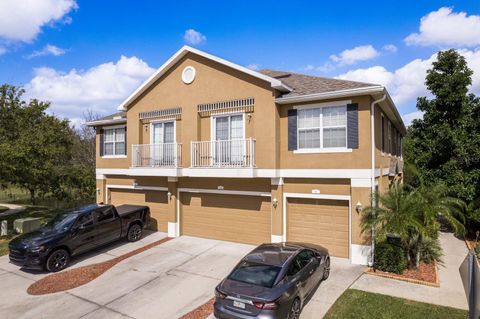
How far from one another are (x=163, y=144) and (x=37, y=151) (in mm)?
7470

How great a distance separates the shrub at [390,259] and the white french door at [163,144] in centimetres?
925

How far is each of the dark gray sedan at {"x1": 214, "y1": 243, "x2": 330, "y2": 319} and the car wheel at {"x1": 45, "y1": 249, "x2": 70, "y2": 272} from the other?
7.22m

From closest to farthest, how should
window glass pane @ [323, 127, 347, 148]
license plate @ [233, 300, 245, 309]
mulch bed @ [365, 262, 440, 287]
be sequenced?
license plate @ [233, 300, 245, 309] < mulch bed @ [365, 262, 440, 287] < window glass pane @ [323, 127, 347, 148]

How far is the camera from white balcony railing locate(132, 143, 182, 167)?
47.8ft

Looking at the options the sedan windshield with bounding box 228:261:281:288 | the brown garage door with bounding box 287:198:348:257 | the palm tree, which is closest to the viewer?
the sedan windshield with bounding box 228:261:281:288

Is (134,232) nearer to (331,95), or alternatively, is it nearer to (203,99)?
(203,99)

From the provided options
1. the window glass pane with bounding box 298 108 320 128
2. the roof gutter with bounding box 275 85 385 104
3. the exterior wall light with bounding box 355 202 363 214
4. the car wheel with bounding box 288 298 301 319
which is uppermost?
the roof gutter with bounding box 275 85 385 104

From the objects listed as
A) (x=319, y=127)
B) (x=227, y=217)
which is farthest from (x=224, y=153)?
(x=319, y=127)

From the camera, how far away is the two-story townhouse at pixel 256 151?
11.5 meters

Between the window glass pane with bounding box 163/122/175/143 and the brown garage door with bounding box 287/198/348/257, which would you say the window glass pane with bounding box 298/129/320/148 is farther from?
the window glass pane with bounding box 163/122/175/143

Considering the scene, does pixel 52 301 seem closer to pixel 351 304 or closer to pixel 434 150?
pixel 351 304

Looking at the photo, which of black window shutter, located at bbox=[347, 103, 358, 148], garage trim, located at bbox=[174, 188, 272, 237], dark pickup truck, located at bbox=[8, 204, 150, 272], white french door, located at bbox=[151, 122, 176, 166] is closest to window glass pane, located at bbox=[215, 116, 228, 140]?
white french door, located at bbox=[151, 122, 176, 166]

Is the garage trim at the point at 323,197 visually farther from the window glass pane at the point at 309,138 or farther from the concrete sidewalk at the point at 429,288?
the window glass pane at the point at 309,138

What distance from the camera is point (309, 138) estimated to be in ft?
40.2
